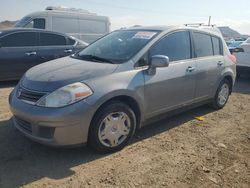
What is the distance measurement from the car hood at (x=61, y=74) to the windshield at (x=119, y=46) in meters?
0.26

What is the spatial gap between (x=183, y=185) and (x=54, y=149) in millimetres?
1779

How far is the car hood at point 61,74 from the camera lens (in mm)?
3846

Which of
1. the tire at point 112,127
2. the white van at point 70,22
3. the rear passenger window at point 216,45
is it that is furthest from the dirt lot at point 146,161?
the white van at point 70,22

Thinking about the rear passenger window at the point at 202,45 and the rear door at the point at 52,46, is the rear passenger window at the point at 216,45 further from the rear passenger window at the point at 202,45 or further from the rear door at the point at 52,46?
the rear door at the point at 52,46

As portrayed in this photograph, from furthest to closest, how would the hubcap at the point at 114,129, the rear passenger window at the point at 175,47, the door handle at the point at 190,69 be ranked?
1. the door handle at the point at 190,69
2. the rear passenger window at the point at 175,47
3. the hubcap at the point at 114,129

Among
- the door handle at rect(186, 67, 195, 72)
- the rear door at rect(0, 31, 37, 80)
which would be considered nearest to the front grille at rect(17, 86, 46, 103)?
the door handle at rect(186, 67, 195, 72)

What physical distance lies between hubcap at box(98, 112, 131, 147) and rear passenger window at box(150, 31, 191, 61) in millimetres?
1093

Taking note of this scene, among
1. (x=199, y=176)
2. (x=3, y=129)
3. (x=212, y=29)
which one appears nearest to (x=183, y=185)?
(x=199, y=176)

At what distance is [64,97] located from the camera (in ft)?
12.1

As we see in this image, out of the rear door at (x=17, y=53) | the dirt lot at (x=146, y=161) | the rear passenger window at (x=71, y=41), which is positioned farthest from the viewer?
the rear passenger window at (x=71, y=41)

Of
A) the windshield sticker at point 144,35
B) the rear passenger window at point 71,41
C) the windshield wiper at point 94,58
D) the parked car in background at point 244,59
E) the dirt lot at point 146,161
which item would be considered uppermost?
the windshield sticker at point 144,35

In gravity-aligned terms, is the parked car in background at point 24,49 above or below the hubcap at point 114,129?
above

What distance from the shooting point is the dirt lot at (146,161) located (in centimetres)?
352

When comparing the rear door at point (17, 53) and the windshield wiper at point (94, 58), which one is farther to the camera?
the rear door at point (17, 53)
